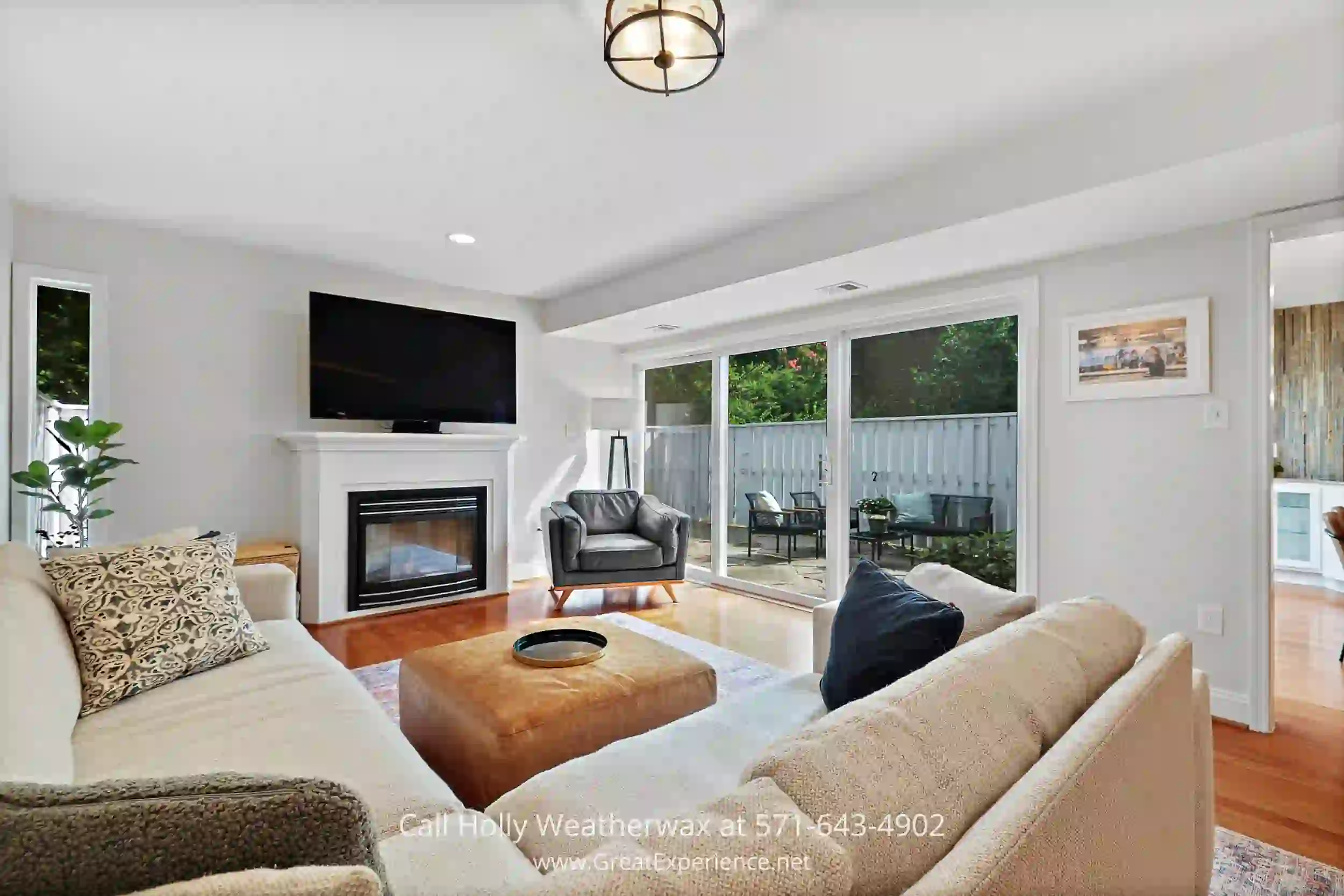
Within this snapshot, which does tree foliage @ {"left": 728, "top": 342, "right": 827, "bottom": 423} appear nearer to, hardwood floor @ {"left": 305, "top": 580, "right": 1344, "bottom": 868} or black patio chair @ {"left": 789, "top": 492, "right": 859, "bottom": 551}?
black patio chair @ {"left": 789, "top": 492, "right": 859, "bottom": 551}

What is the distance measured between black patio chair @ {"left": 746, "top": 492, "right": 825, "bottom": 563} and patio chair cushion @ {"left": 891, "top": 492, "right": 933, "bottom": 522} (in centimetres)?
54

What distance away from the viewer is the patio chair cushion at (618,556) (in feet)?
14.4

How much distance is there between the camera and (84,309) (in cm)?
360

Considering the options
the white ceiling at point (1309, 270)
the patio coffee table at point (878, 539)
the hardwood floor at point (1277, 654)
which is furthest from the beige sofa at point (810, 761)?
the white ceiling at point (1309, 270)

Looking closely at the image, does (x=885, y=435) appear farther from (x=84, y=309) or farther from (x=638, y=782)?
(x=84, y=309)

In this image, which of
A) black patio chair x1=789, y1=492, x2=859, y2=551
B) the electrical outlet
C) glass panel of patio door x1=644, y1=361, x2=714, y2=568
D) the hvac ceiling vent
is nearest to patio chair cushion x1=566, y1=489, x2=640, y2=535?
glass panel of patio door x1=644, y1=361, x2=714, y2=568

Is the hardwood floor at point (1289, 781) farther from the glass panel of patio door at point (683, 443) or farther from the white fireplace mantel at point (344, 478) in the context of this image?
the white fireplace mantel at point (344, 478)

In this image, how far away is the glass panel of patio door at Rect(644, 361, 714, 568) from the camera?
17.5 feet

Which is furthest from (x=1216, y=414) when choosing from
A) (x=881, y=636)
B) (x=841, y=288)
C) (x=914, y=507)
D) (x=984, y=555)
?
(x=881, y=636)

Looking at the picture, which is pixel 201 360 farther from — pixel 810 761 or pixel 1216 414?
pixel 1216 414

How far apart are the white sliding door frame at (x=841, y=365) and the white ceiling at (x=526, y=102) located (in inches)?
40.1

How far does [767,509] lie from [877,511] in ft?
3.09

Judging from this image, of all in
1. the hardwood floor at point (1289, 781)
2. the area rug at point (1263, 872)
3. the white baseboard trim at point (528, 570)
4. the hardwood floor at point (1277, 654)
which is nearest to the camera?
the area rug at point (1263, 872)

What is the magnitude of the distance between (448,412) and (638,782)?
3.86m
